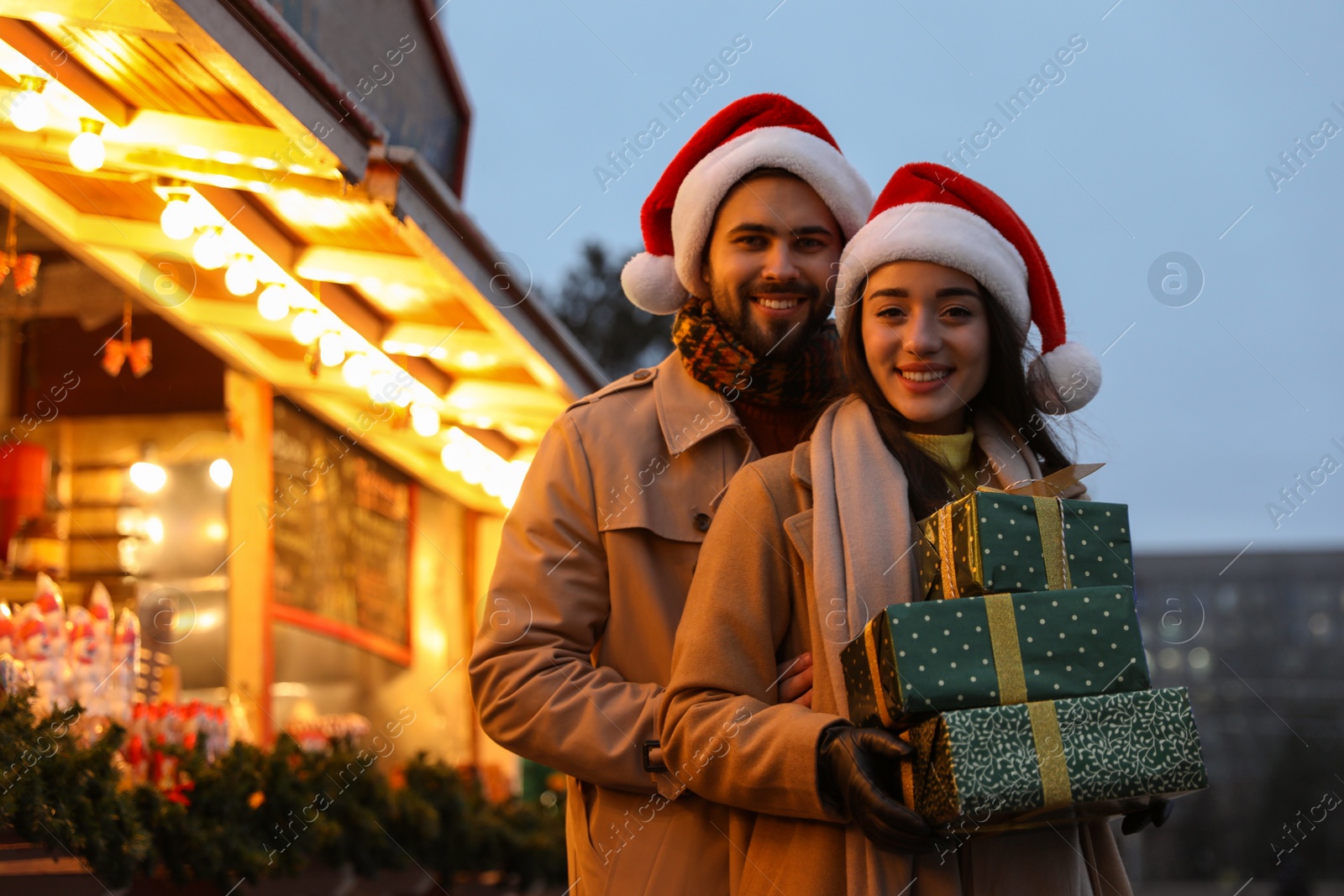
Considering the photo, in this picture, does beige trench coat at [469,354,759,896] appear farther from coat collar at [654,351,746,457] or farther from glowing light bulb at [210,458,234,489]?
glowing light bulb at [210,458,234,489]

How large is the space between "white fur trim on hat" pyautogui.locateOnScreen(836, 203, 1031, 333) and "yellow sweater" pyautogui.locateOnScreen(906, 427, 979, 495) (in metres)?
0.29

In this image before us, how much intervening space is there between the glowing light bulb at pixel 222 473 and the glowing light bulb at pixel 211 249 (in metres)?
1.80

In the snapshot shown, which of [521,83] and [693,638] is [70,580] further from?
[521,83]

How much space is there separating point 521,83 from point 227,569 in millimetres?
88355

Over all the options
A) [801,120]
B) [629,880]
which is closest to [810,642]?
[629,880]

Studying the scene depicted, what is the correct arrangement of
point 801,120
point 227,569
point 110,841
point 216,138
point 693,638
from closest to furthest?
point 693,638 < point 801,120 < point 110,841 < point 216,138 < point 227,569

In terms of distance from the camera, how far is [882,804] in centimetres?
216

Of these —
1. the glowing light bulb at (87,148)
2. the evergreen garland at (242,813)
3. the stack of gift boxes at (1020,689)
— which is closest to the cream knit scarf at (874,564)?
the stack of gift boxes at (1020,689)

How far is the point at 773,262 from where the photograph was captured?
3.29m

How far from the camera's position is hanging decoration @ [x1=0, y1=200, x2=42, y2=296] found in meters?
5.59

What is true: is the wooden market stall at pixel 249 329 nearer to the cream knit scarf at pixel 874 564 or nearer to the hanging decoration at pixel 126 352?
the hanging decoration at pixel 126 352

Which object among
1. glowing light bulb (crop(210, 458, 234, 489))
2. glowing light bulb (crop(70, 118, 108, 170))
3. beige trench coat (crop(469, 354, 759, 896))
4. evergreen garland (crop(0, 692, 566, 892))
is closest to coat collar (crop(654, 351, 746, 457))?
beige trench coat (crop(469, 354, 759, 896))

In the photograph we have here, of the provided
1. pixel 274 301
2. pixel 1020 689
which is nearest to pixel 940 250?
pixel 1020 689

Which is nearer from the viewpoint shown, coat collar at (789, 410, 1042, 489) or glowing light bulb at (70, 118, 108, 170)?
coat collar at (789, 410, 1042, 489)
